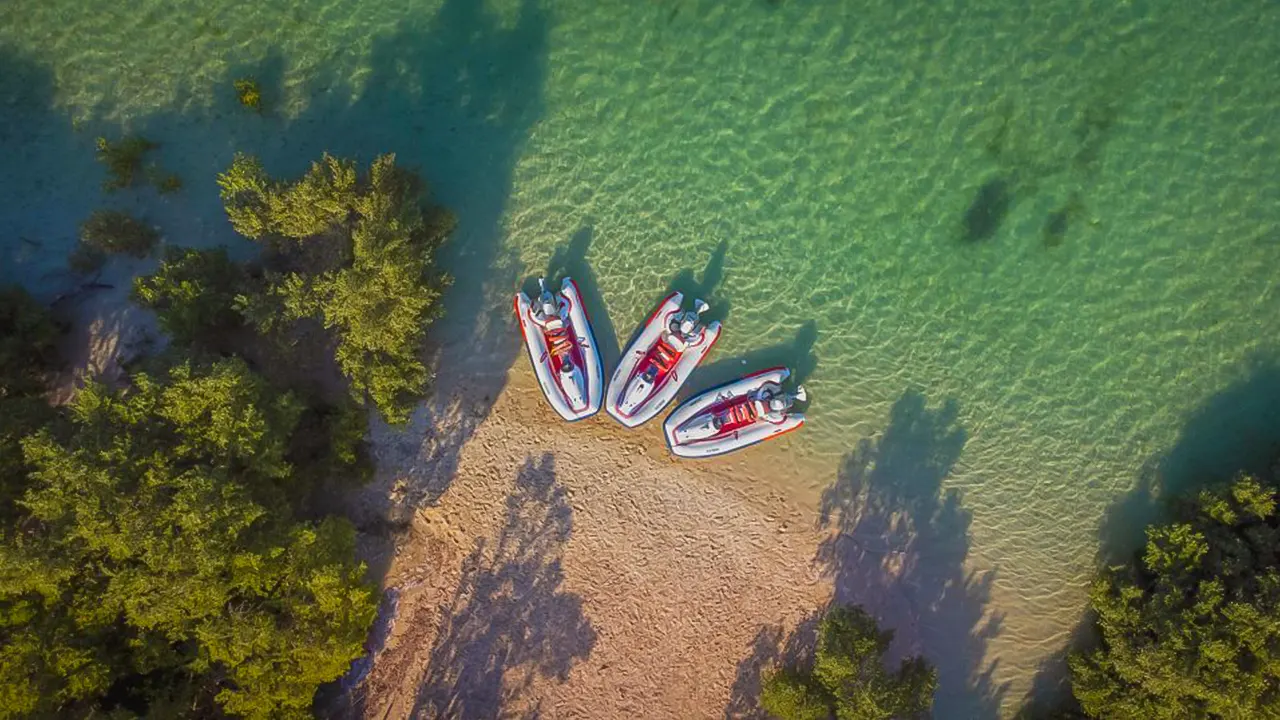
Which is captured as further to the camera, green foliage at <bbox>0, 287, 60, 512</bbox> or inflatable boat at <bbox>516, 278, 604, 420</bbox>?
inflatable boat at <bbox>516, 278, 604, 420</bbox>

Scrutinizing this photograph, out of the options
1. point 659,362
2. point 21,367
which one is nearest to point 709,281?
point 659,362

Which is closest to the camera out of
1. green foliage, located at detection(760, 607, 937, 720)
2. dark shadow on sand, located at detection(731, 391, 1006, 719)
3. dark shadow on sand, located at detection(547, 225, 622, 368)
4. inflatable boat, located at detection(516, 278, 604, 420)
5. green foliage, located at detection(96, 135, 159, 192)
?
green foliage, located at detection(760, 607, 937, 720)

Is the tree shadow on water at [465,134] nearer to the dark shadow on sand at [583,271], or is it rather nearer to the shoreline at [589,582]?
the dark shadow on sand at [583,271]

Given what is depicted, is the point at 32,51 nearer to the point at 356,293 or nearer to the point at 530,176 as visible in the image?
the point at 356,293

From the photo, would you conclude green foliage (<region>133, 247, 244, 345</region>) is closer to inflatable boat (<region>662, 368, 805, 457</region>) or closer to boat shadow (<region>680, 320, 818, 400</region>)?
inflatable boat (<region>662, 368, 805, 457</region>)

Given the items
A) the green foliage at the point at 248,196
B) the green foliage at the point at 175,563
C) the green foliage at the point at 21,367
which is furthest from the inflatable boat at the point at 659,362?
the green foliage at the point at 21,367

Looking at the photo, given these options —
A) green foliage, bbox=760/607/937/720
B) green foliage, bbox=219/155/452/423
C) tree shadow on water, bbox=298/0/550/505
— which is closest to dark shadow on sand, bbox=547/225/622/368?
tree shadow on water, bbox=298/0/550/505

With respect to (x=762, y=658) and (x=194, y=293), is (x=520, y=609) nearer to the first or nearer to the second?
(x=762, y=658)

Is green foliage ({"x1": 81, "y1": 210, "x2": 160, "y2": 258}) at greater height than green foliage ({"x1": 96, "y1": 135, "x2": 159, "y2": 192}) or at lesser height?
lesser
